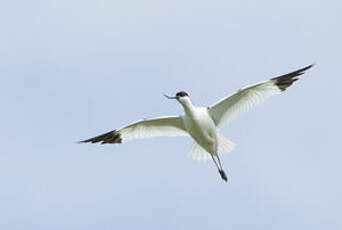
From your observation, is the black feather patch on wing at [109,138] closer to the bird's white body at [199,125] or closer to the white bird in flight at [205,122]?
the white bird in flight at [205,122]

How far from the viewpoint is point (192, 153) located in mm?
30359

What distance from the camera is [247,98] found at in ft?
Result: 96.8

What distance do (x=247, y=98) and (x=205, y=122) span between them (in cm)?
121

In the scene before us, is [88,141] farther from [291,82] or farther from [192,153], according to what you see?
[291,82]

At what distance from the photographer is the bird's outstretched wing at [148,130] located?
29812 mm

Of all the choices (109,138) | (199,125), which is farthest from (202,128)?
(109,138)

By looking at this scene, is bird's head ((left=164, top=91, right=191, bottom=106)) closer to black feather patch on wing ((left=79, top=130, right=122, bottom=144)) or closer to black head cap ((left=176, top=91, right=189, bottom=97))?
black head cap ((left=176, top=91, right=189, bottom=97))

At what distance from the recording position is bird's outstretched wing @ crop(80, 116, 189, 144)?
2981cm

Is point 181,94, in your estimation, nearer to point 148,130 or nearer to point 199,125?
point 199,125

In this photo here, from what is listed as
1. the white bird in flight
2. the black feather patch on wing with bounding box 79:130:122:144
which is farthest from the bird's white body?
the black feather patch on wing with bounding box 79:130:122:144

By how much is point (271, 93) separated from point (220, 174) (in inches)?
104

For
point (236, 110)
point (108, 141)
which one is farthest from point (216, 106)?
point (108, 141)

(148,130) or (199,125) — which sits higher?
(148,130)

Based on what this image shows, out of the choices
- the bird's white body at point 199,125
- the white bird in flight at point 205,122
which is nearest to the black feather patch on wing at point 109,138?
the white bird in flight at point 205,122
